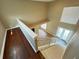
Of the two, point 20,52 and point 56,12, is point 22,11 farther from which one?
point 20,52

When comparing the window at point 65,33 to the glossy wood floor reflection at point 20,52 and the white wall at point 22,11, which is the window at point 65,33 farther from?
the white wall at point 22,11

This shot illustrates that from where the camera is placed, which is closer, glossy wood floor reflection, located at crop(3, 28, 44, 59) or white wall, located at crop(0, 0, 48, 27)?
glossy wood floor reflection, located at crop(3, 28, 44, 59)

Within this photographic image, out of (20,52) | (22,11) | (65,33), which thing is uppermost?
(22,11)

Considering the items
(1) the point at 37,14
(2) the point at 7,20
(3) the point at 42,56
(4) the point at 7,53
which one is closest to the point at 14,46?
(4) the point at 7,53

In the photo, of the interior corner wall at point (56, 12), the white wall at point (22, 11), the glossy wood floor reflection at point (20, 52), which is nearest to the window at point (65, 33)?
the interior corner wall at point (56, 12)

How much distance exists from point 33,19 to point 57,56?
11.4ft

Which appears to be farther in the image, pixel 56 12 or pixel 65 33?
pixel 56 12

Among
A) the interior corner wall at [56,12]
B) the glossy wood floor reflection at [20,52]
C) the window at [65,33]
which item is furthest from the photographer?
the interior corner wall at [56,12]

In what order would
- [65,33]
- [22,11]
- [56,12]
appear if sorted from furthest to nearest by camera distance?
1. [22,11]
2. [56,12]
3. [65,33]

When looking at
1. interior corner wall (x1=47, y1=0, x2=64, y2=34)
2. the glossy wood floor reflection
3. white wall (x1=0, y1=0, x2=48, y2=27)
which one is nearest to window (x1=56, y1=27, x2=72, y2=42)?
interior corner wall (x1=47, y1=0, x2=64, y2=34)

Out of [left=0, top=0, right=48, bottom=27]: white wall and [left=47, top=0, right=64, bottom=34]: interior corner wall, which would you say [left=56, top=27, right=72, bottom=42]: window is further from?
[left=0, top=0, right=48, bottom=27]: white wall

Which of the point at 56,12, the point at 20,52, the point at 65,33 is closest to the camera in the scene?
the point at 20,52

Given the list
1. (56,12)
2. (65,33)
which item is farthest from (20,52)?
(56,12)

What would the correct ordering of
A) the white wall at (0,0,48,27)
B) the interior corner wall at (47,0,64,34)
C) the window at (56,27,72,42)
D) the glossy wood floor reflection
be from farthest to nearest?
the white wall at (0,0,48,27), the interior corner wall at (47,0,64,34), the window at (56,27,72,42), the glossy wood floor reflection
